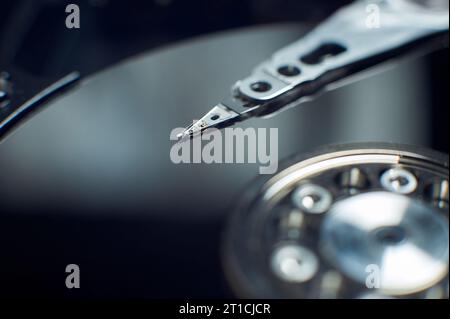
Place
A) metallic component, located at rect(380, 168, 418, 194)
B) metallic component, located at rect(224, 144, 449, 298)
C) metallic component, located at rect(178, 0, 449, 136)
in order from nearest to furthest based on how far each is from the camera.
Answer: metallic component, located at rect(224, 144, 449, 298), metallic component, located at rect(380, 168, 418, 194), metallic component, located at rect(178, 0, 449, 136)

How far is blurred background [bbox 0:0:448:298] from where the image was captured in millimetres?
907

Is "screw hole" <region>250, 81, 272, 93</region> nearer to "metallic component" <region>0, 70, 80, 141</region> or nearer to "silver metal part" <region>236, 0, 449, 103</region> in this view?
"silver metal part" <region>236, 0, 449, 103</region>

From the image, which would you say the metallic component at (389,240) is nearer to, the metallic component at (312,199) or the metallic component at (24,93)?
the metallic component at (312,199)

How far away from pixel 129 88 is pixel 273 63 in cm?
22

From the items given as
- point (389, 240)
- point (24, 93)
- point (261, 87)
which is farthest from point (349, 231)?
point (24, 93)

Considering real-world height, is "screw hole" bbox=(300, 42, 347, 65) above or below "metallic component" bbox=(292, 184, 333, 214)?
above

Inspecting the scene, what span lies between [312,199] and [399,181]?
119 mm

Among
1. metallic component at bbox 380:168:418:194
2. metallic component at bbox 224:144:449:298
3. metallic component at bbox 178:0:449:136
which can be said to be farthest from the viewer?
metallic component at bbox 178:0:449:136

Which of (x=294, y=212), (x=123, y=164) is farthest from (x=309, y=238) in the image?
(x=123, y=164)

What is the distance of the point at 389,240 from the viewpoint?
0.93 metres

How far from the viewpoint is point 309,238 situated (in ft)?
3.07

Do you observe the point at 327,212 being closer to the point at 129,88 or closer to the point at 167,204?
the point at 167,204

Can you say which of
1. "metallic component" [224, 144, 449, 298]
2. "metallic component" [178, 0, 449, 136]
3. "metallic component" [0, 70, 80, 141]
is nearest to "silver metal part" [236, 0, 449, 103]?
"metallic component" [178, 0, 449, 136]

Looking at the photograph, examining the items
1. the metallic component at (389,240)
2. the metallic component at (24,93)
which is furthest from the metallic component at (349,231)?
the metallic component at (24,93)
